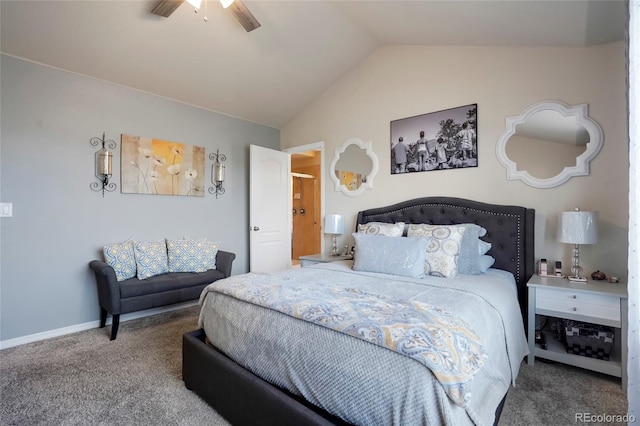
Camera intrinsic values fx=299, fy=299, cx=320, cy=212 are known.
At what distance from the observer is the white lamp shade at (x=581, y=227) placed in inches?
87.4

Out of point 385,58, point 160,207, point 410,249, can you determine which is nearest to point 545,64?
point 385,58

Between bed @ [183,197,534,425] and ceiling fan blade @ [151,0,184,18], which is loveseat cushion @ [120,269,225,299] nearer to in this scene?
bed @ [183,197,534,425]

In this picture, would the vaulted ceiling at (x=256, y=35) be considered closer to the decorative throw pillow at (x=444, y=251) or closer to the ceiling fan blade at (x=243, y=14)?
the ceiling fan blade at (x=243, y=14)

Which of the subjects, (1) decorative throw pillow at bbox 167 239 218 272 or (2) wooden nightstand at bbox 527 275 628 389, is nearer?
(2) wooden nightstand at bbox 527 275 628 389

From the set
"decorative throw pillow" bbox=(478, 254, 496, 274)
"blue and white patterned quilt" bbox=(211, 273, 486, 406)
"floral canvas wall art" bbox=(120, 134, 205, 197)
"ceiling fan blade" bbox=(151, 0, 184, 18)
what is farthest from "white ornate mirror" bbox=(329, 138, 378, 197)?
"ceiling fan blade" bbox=(151, 0, 184, 18)

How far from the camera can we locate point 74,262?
116 inches

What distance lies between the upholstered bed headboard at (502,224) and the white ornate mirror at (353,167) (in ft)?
2.86

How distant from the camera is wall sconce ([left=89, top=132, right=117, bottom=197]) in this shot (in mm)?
3008

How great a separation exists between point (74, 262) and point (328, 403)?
3023 millimetres

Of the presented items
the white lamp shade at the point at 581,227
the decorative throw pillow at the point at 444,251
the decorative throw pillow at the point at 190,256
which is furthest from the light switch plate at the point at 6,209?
the white lamp shade at the point at 581,227

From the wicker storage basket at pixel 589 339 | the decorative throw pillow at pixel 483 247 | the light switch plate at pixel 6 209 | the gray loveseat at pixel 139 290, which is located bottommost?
the wicker storage basket at pixel 589 339

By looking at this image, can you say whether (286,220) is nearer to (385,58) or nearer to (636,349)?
(385,58)

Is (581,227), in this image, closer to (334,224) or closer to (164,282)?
(334,224)

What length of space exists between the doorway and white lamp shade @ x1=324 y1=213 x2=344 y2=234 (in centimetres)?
259
